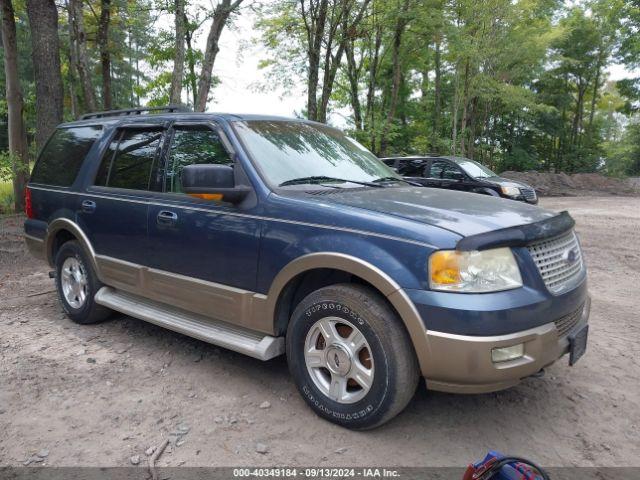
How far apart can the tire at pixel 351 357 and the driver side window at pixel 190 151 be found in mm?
1368

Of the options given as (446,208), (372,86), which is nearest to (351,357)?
(446,208)

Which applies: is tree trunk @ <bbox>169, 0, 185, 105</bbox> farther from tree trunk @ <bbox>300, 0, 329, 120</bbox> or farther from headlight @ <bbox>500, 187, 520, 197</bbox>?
headlight @ <bbox>500, 187, 520, 197</bbox>

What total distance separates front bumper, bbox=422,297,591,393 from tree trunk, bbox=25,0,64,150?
979cm

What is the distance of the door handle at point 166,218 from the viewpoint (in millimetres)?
3701

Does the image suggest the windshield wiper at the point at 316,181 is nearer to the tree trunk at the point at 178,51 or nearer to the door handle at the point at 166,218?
the door handle at the point at 166,218

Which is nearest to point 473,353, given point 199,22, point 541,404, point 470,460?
point 470,460

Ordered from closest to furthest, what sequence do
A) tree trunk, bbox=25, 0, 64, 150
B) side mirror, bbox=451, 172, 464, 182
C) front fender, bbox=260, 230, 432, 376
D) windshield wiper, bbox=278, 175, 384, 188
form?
front fender, bbox=260, 230, 432, 376
windshield wiper, bbox=278, 175, 384, 188
tree trunk, bbox=25, 0, 64, 150
side mirror, bbox=451, 172, 464, 182

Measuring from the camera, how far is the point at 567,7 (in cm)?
3206

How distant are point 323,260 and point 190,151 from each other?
160cm

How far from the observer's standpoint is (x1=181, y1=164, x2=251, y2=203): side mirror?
3.11m

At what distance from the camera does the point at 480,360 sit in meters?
2.51

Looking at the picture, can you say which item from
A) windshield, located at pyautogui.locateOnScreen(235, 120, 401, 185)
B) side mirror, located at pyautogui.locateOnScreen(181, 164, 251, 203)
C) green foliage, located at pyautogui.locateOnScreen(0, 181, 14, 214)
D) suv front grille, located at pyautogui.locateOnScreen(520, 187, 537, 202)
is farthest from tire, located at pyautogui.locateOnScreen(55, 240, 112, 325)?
suv front grille, located at pyautogui.locateOnScreen(520, 187, 537, 202)

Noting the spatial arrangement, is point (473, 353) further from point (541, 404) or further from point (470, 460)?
point (541, 404)

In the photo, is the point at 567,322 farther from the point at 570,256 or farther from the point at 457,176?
the point at 457,176
